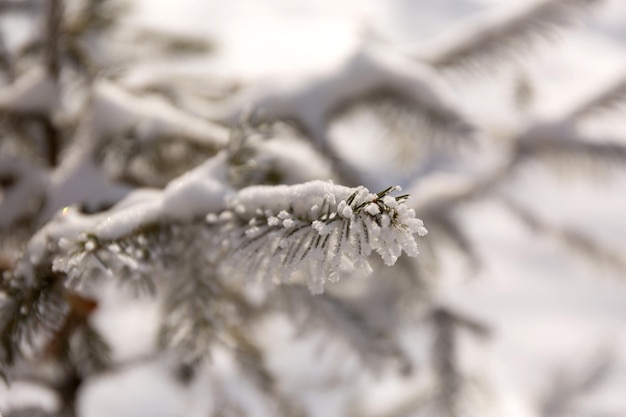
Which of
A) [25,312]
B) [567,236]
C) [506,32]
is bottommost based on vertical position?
[567,236]

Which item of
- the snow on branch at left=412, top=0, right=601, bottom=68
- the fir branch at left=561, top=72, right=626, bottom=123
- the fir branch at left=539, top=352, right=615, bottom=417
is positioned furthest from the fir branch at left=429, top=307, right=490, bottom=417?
the fir branch at left=539, top=352, right=615, bottom=417

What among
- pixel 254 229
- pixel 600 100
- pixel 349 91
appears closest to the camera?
pixel 254 229

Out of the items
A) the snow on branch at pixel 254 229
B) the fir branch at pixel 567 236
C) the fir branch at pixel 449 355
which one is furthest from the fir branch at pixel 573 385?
the snow on branch at pixel 254 229

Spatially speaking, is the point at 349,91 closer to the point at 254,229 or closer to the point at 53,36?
the point at 254,229

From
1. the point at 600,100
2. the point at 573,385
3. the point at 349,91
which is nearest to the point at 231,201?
the point at 349,91

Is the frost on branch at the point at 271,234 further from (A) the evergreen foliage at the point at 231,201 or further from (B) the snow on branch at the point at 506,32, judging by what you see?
(B) the snow on branch at the point at 506,32

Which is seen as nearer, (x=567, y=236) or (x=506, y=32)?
(x=506, y=32)
